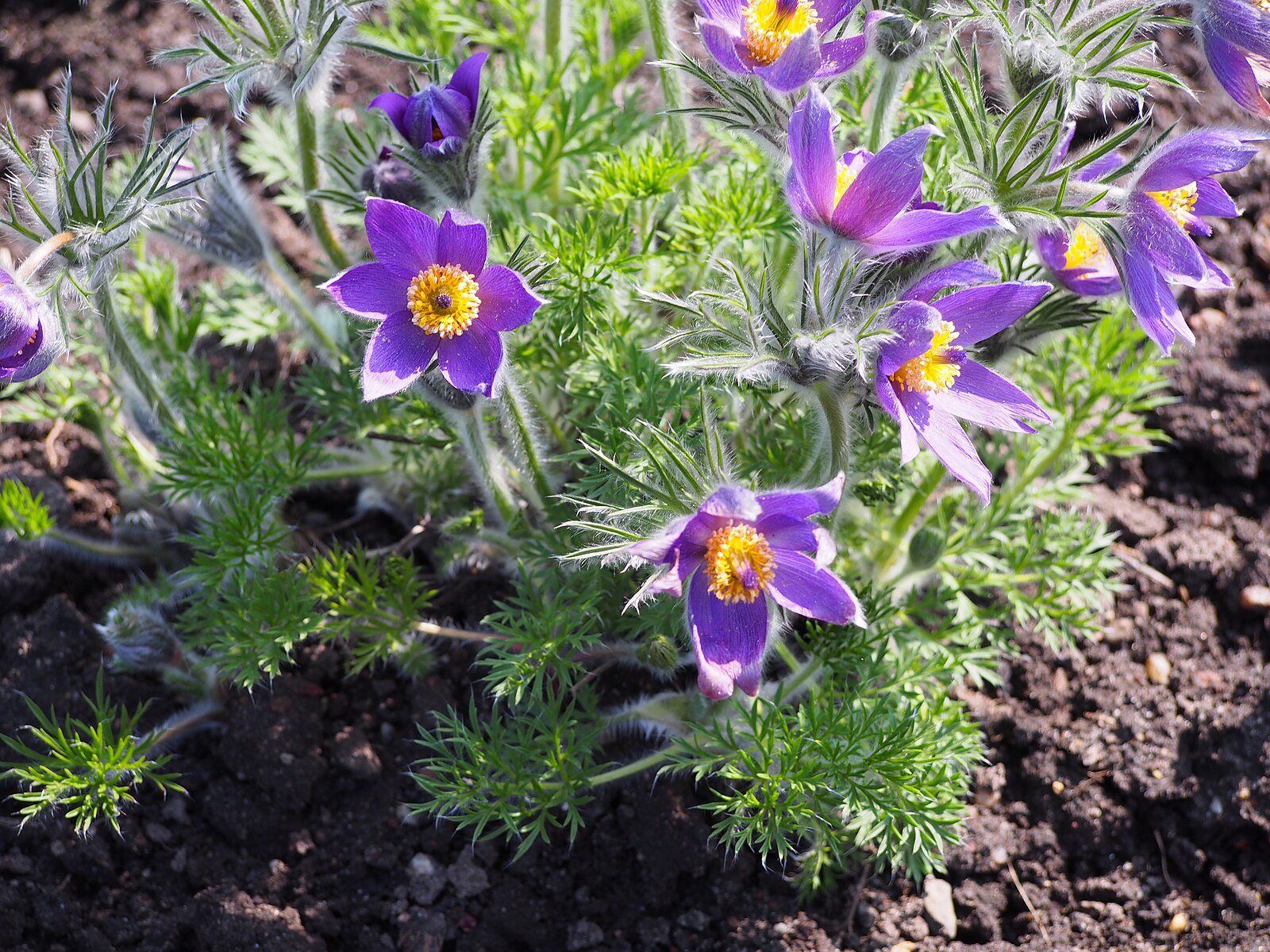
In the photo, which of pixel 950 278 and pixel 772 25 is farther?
pixel 772 25

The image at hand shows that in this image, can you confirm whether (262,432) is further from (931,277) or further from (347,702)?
(931,277)

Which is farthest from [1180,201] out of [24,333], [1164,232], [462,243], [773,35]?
[24,333]

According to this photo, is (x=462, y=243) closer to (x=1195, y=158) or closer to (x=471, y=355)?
(x=471, y=355)

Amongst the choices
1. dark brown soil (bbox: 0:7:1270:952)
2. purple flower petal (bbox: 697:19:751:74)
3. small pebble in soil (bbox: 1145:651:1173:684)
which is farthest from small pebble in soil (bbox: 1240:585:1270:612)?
purple flower petal (bbox: 697:19:751:74)

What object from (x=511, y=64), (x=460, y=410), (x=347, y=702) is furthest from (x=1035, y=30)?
(x=347, y=702)

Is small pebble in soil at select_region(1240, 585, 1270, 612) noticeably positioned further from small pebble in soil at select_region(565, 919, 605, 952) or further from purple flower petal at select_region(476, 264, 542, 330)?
purple flower petal at select_region(476, 264, 542, 330)
